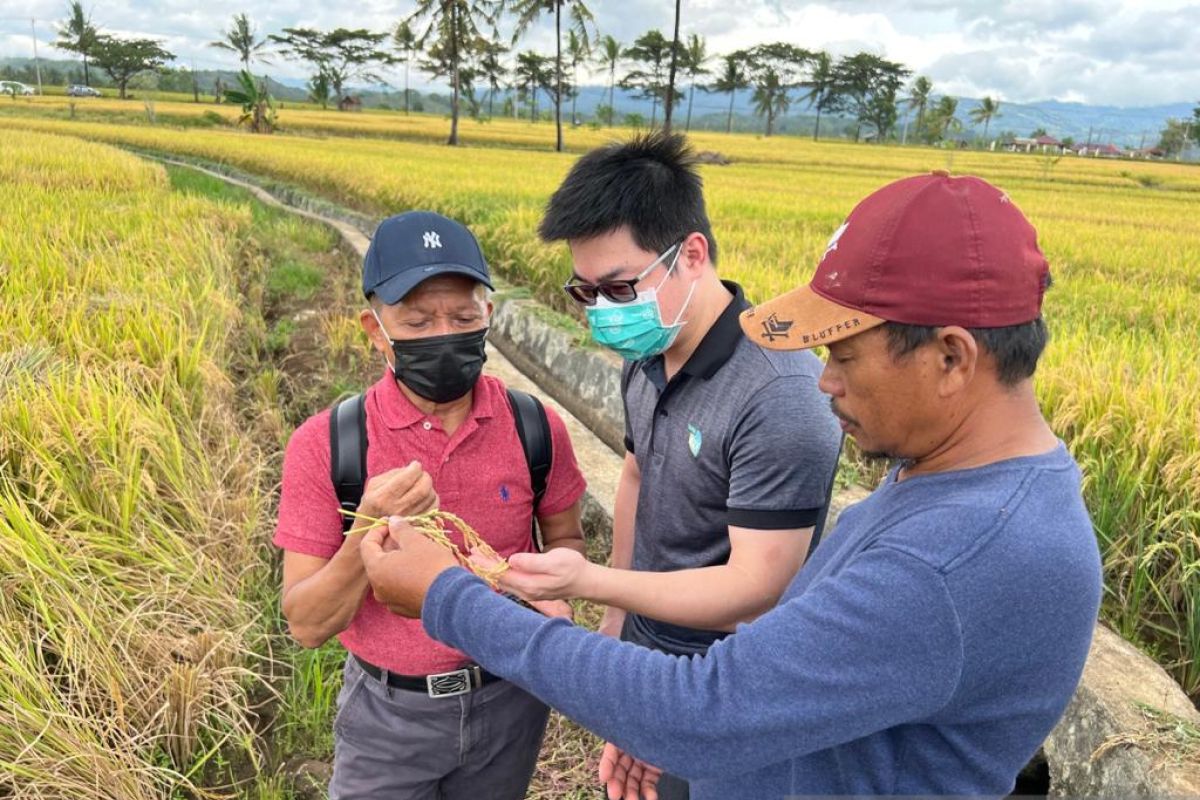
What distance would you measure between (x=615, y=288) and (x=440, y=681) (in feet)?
3.24

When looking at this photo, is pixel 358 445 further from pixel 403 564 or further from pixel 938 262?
pixel 938 262

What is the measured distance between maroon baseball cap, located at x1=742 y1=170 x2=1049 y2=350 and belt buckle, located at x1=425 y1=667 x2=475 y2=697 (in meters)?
1.17

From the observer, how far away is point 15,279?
13.9 ft

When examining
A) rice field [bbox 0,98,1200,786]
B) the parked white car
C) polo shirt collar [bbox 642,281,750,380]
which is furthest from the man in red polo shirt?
the parked white car

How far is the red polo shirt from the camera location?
161 cm

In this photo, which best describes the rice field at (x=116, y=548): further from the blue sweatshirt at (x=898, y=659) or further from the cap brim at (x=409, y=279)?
the blue sweatshirt at (x=898, y=659)

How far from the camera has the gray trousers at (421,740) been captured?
1.70 metres

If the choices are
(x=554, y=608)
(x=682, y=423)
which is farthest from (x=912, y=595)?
(x=554, y=608)

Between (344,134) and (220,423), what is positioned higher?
(344,134)

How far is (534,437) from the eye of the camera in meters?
1.82

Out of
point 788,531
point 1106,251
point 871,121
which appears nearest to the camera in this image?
point 788,531

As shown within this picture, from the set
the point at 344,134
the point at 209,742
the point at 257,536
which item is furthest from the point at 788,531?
the point at 344,134

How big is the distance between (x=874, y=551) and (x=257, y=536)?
120 inches

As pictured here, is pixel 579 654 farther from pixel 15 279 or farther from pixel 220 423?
pixel 15 279
